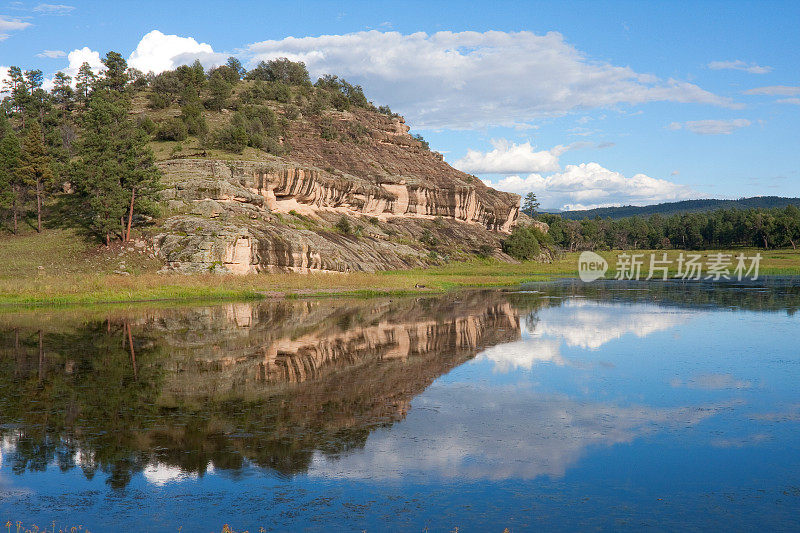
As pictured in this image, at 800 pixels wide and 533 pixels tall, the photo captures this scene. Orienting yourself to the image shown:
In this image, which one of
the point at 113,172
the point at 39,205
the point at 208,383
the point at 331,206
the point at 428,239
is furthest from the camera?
the point at 428,239

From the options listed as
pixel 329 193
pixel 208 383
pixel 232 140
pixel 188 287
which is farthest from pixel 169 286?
pixel 329 193

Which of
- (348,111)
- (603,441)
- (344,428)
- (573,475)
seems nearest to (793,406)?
(603,441)

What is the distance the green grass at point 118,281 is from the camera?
130ft

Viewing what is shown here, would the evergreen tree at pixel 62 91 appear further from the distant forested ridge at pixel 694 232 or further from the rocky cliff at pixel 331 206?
the distant forested ridge at pixel 694 232

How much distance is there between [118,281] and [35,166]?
25840 millimetres

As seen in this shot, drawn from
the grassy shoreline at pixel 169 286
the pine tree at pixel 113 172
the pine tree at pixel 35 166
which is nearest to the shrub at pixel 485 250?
the grassy shoreline at pixel 169 286

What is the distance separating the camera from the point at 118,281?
43250mm

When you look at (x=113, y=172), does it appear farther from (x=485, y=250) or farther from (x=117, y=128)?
(x=485, y=250)

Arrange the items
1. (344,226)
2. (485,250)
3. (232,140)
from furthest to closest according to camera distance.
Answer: (485,250) < (232,140) < (344,226)

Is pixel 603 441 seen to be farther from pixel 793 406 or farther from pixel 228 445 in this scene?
pixel 228 445

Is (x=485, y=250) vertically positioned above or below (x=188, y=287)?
above

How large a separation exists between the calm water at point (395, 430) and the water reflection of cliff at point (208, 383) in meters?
0.08

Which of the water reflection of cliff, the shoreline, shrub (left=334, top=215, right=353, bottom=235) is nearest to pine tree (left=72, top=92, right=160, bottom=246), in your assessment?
the shoreline

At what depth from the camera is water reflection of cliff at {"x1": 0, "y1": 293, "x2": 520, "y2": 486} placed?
11898mm
